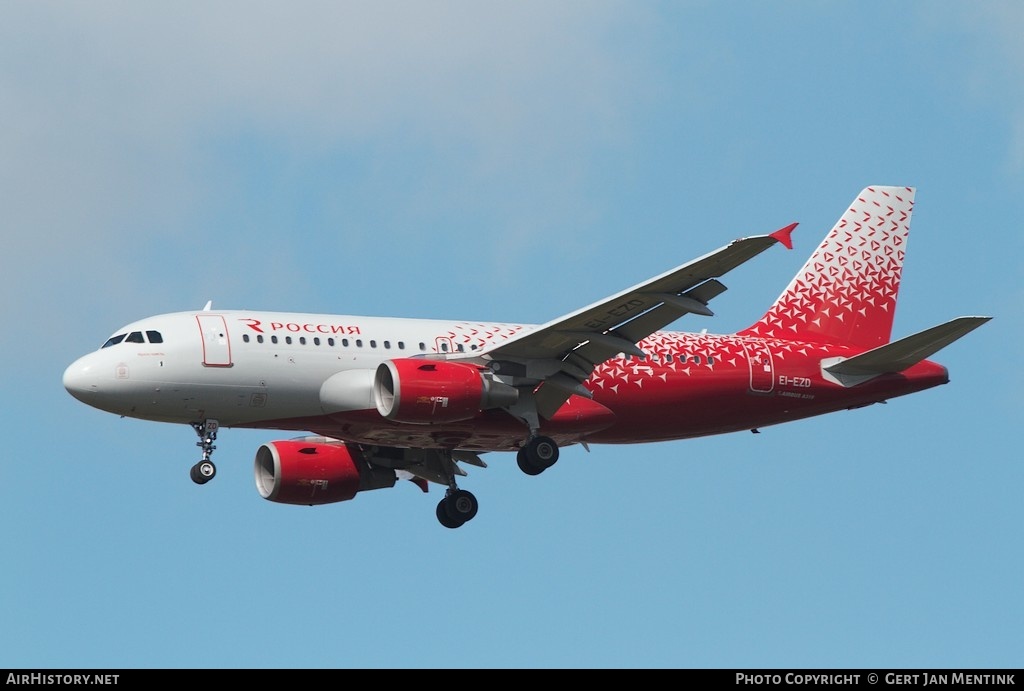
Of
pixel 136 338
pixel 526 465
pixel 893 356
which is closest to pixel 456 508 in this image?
pixel 526 465

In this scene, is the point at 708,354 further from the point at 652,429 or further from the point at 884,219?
the point at 884,219

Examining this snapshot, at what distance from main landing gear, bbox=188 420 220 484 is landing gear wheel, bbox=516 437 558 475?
791 centimetres

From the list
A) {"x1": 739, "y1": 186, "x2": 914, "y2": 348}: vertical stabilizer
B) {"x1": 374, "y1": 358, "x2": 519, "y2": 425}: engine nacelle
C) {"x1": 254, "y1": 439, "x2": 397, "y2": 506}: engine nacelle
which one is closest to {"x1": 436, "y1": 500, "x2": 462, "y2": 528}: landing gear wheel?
{"x1": 254, "y1": 439, "x2": 397, "y2": 506}: engine nacelle

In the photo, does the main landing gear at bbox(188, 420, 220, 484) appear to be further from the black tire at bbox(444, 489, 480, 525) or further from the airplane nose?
the black tire at bbox(444, 489, 480, 525)

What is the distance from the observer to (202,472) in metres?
42.9

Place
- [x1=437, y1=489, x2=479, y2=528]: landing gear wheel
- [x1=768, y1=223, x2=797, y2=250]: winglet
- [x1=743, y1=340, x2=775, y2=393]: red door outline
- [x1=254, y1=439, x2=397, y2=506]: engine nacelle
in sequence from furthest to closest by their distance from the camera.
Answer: [x1=437, y1=489, x2=479, y2=528]: landing gear wheel, [x1=254, y1=439, x2=397, y2=506]: engine nacelle, [x1=743, y1=340, x2=775, y2=393]: red door outline, [x1=768, y1=223, x2=797, y2=250]: winglet

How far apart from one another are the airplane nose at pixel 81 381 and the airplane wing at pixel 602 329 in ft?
31.1

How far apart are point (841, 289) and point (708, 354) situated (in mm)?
5907

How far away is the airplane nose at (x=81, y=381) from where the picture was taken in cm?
4234

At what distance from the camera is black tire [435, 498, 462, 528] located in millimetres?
48812

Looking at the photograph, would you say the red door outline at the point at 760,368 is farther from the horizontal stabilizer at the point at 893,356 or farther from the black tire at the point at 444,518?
the black tire at the point at 444,518

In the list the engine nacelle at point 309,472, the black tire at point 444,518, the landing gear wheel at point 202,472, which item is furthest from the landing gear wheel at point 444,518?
the landing gear wheel at point 202,472

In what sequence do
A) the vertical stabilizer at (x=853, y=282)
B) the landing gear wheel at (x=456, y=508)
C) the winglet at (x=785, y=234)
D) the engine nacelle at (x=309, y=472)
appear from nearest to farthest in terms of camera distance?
1. the winglet at (x=785, y=234)
2. the engine nacelle at (x=309, y=472)
3. the landing gear wheel at (x=456, y=508)
4. the vertical stabilizer at (x=853, y=282)
